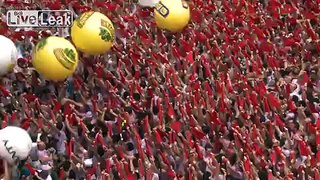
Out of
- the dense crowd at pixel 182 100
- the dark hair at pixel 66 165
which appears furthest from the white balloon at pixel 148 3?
the dark hair at pixel 66 165

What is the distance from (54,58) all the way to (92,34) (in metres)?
0.50

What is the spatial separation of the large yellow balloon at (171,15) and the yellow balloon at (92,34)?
89cm

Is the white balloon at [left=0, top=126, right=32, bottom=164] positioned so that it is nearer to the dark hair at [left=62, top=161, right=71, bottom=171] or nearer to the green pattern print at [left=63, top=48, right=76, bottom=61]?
the dark hair at [left=62, top=161, right=71, bottom=171]

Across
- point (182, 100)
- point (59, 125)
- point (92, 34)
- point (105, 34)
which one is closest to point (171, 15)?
point (105, 34)

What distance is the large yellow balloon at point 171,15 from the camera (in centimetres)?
723

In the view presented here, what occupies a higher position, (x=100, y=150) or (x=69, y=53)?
(x=69, y=53)

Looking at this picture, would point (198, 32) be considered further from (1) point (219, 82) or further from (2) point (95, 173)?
(2) point (95, 173)

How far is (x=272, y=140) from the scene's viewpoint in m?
5.21

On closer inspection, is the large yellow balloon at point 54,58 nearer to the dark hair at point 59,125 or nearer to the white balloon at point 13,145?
the dark hair at point 59,125

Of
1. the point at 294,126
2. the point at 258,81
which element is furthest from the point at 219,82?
the point at 294,126

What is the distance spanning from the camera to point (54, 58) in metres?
6.02

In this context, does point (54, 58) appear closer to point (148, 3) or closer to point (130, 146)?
point (130, 146)

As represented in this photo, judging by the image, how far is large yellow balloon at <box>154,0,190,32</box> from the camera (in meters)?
7.23

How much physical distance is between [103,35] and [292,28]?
2.22 meters
